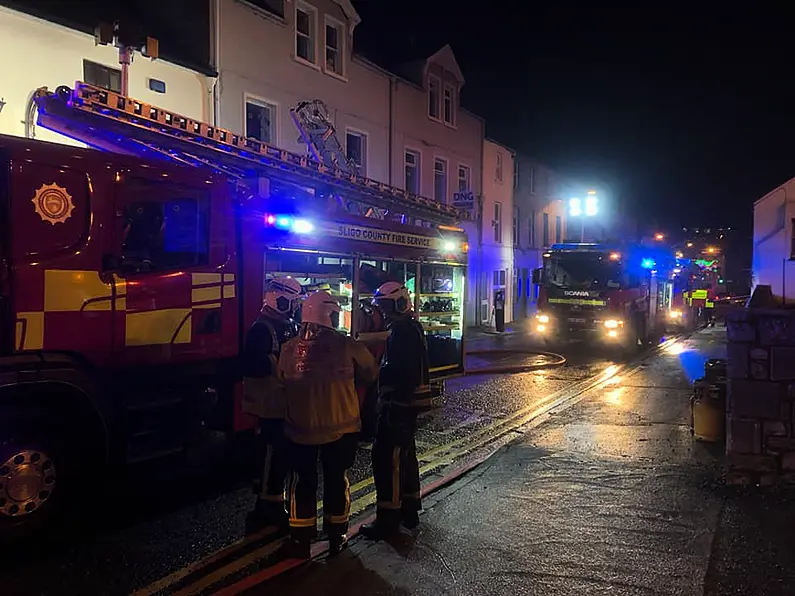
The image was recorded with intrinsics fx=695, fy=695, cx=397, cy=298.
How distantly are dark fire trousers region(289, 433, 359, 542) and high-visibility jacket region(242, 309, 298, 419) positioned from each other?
0.32 m

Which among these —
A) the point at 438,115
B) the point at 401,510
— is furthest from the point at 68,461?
the point at 438,115

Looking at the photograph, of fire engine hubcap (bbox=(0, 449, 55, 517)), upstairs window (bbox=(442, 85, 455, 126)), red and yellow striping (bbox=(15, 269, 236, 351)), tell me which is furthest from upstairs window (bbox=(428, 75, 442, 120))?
fire engine hubcap (bbox=(0, 449, 55, 517))

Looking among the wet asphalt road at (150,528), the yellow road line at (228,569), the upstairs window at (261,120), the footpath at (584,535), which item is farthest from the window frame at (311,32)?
the yellow road line at (228,569)

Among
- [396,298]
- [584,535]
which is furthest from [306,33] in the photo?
[584,535]

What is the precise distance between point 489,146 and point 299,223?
2160 centimetres

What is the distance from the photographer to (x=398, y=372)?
4910 millimetres

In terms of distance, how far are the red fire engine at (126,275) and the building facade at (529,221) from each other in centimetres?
2373

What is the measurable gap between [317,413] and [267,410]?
460 mm

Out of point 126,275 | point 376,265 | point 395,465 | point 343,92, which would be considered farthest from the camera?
point 343,92

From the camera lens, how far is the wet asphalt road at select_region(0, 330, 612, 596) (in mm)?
4082

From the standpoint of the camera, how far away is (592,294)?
17953mm

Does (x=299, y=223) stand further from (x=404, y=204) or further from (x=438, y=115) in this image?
(x=438, y=115)

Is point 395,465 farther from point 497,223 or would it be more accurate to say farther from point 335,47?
point 497,223

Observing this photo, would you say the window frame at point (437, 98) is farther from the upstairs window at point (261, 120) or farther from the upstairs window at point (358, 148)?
the upstairs window at point (261, 120)
